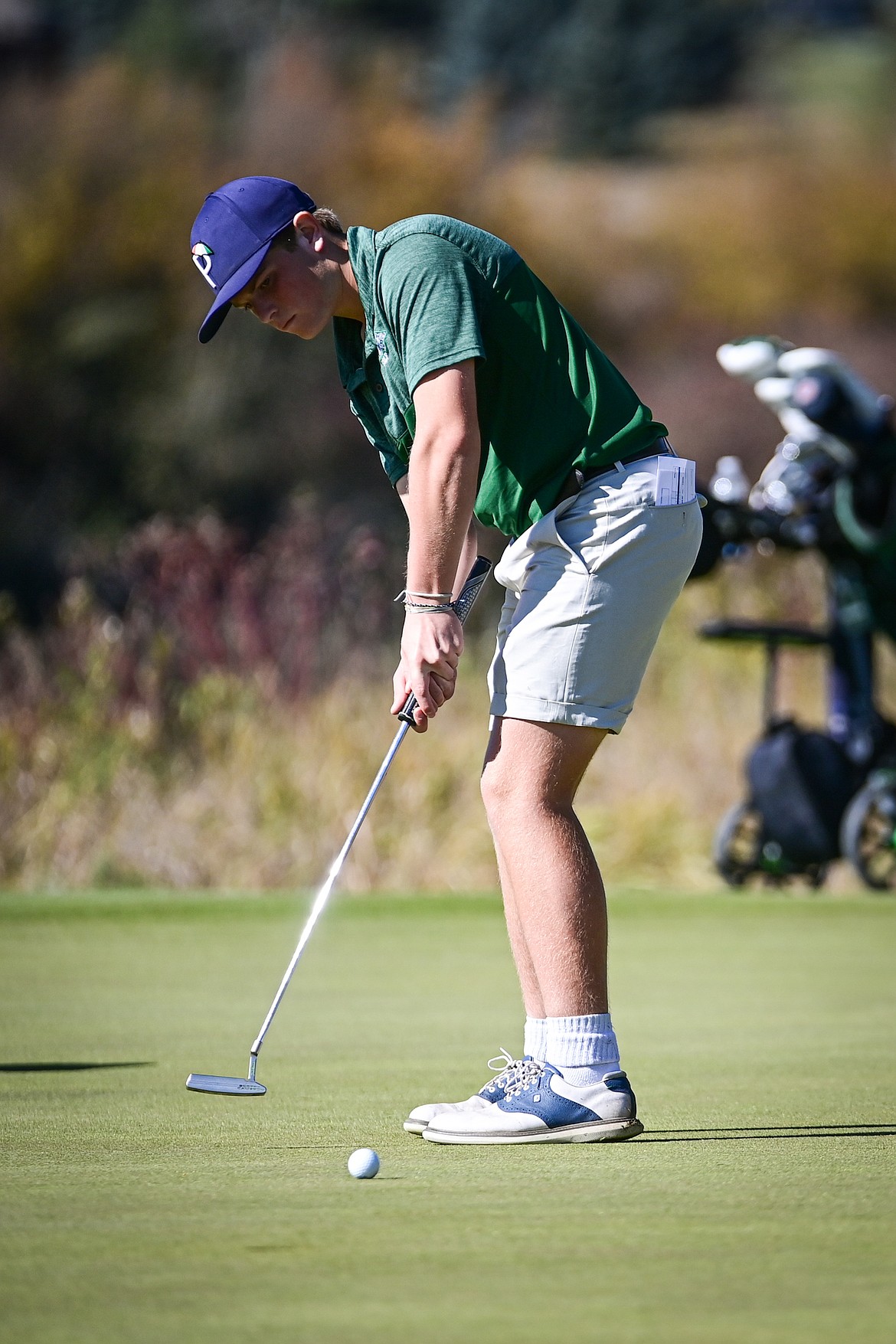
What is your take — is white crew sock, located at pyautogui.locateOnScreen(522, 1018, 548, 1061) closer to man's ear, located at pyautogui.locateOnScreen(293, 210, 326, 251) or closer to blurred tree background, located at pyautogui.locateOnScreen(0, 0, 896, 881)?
man's ear, located at pyautogui.locateOnScreen(293, 210, 326, 251)

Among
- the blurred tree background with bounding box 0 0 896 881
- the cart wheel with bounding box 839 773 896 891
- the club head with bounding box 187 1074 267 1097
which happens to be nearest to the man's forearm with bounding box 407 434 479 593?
the club head with bounding box 187 1074 267 1097

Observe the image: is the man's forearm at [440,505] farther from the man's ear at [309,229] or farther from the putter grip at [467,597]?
the man's ear at [309,229]

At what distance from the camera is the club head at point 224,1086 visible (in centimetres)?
356

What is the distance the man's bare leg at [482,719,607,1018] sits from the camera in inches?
137

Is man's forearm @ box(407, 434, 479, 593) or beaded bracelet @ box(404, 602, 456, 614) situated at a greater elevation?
man's forearm @ box(407, 434, 479, 593)

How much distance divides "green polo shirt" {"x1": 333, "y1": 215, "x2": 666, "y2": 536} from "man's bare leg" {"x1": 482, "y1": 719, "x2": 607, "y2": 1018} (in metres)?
0.38

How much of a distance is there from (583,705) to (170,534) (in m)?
7.31

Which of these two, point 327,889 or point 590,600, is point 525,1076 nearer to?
point 327,889

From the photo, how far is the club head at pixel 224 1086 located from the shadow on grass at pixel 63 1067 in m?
0.77

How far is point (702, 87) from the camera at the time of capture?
49.2m

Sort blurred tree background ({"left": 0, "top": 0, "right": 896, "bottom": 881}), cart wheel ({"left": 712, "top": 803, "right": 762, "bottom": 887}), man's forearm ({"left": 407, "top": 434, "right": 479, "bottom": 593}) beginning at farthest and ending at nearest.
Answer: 1. blurred tree background ({"left": 0, "top": 0, "right": 896, "bottom": 881})
2. cart wheel ({"left": 712, "top": 803, "right": 762, "bottom": 887})
3. man's forearm ({"left": 407, "top": 434, "right": 479, "bottom": 593})

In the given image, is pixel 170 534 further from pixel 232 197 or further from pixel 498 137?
pixel 498 137

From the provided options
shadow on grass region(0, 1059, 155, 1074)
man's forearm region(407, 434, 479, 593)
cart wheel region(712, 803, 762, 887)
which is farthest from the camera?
cart wheel region(712, 803, 762, 887)

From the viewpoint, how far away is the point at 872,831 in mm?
8531
